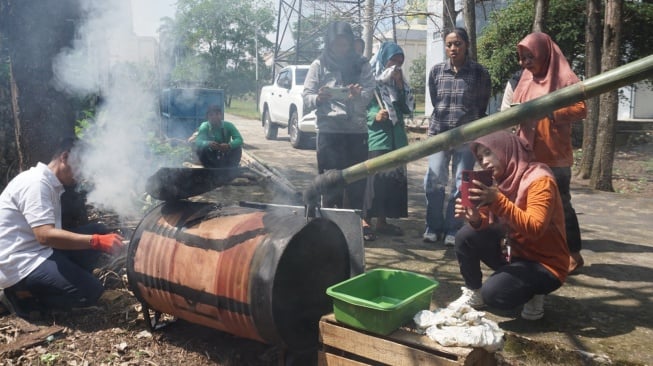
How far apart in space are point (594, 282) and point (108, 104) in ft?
18.7

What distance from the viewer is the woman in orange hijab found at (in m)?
4.27

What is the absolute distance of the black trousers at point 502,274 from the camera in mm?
3510

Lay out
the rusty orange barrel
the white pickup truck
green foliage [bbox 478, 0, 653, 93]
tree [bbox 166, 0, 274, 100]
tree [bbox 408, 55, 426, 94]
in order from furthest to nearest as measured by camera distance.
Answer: tree [bbox 408, 55, 426, 94], the white pickup truck, green foliage [bbox 478, 0, 653, 93], tree [bbox 166, 0, 274, 100], the rusty orange barrel

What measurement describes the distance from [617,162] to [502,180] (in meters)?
10.7

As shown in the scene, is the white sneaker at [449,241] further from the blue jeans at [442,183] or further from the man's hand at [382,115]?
the man's hand at [382,115]

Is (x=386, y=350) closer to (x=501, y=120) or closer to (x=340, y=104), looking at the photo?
(x=501, y=120)

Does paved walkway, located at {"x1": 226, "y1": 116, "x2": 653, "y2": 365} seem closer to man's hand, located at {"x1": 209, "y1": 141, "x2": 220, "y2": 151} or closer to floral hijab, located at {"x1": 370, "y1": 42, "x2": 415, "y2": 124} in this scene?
floral hijab, located at {"x1": 370, "y1": 42, "x2": 415, "y2": 124}

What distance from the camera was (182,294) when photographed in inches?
134

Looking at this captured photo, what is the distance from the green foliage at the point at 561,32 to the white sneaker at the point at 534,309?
1002cm

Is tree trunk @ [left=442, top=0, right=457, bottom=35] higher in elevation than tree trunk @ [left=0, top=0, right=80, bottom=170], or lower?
higher

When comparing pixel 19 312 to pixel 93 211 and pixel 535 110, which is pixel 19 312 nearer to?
pixel 93 211

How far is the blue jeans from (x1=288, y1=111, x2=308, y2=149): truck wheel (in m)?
8.29

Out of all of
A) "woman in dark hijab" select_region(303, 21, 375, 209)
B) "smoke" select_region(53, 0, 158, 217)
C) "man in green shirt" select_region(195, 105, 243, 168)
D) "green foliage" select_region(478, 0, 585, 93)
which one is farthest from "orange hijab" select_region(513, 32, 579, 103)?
"green foliage" select_region(478, 0, 585, 93)

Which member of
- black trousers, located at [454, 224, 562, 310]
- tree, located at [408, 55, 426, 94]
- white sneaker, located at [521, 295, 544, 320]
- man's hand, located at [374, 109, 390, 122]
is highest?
tree, located at [408, 55, 426, 94]
